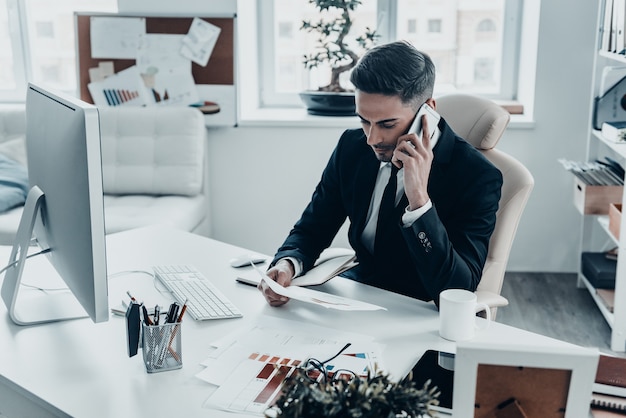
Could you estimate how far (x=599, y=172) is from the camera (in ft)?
10.9

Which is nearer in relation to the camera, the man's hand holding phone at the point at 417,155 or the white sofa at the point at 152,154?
the man's hand holding phone at the point at 417,155

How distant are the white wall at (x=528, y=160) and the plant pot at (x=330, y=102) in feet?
0.38

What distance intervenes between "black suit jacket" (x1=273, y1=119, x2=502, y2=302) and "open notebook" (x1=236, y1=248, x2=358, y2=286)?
58 mm

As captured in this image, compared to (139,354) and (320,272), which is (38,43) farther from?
(139,354)

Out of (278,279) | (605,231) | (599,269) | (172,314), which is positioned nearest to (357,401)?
(172,314)

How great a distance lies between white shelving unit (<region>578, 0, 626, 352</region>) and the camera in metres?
2.88

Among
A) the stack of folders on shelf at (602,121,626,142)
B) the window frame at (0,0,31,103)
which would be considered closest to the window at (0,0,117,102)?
the window frame at (0,0,31,103)

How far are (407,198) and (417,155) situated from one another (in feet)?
0.34

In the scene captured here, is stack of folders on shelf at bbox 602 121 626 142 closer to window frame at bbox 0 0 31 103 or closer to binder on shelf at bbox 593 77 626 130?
binder on shelf at bbox 593 77 626 130

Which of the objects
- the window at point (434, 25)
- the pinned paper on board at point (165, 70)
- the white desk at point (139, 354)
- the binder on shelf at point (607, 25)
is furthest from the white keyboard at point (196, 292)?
the window at point (434, 25)

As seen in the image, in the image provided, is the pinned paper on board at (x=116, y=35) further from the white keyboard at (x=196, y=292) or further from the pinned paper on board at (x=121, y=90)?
the white keyboard at (x=196, y=292)

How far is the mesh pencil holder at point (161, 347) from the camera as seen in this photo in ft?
4.56

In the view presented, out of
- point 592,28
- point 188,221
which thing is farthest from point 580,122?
point 188,221

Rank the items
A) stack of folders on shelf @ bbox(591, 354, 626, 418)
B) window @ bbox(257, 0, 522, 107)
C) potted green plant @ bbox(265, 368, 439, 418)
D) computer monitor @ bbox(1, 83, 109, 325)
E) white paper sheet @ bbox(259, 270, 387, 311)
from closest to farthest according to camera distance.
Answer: potted green plant @ bbox(265, 368, 439, 418) < stack of folders on shelf @ bbox(591, 354, 626, 418) < computer monitor @ bbox(1, 83, 109, 325) < white paper sheet @ bbox(259, 270, 387, 311) < window @ bbox(257, 0, 522, 107)
